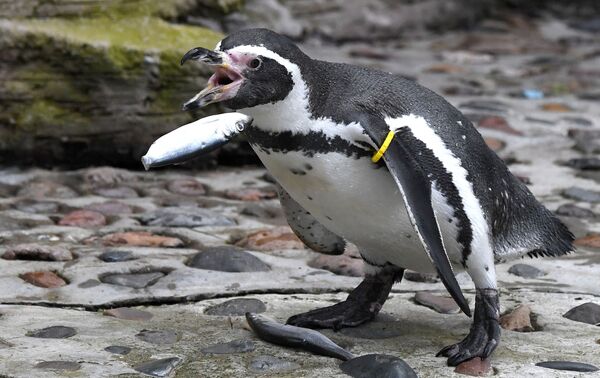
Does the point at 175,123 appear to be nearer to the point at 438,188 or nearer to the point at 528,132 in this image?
the point at 528,132

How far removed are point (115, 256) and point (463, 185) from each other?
1.52m

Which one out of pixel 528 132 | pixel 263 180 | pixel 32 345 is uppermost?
pixel 528 132

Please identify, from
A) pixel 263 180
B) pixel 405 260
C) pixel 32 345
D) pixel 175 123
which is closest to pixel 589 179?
pixel 263 180

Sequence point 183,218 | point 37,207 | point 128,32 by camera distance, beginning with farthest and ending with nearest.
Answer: point 128,32 < point 37,207 < point 183,218

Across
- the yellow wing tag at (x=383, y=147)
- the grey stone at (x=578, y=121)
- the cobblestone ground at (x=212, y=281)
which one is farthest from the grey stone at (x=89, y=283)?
the grey stone at (x=578, y=121)

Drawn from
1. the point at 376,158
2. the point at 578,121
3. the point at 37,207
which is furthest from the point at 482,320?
the point at 578,121

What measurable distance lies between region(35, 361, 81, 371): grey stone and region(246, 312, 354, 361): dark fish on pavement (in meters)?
0.59

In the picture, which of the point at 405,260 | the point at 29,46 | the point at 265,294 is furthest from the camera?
the point at 29,46

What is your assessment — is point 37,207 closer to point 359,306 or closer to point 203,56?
point 359,306

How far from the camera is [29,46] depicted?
5652mm

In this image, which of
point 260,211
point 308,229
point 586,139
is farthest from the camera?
point 586,139

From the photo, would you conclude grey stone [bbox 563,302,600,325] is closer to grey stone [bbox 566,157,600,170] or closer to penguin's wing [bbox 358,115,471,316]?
penguin's wing [bbox 358,115,471,316]

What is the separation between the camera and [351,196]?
338cm

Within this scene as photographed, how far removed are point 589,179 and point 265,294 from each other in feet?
7.75
